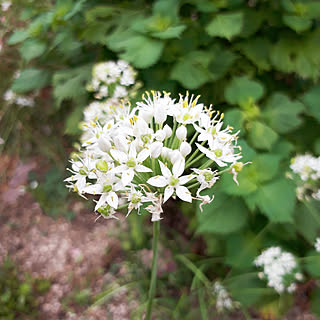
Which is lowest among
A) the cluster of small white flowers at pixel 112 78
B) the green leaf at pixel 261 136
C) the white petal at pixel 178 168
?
the green leaf at pixel 261 136

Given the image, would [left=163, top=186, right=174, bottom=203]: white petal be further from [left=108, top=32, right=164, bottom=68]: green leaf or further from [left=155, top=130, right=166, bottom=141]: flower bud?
[left=108, top=32, right=164, bottom=68]: green leaf

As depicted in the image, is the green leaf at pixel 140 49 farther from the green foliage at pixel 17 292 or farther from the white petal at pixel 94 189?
the green foliage at pixel 17 292

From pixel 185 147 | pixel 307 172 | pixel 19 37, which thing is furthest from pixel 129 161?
pixel 19 37

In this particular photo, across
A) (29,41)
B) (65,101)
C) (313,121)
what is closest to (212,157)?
(313,121)

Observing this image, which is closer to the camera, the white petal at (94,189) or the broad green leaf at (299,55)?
the white petal at (94,189)

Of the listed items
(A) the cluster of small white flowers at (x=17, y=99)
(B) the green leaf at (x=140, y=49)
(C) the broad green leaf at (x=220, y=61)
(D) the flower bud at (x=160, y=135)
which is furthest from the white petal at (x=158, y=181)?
(A) the cluster of small white flowers at (x=17, y=99)

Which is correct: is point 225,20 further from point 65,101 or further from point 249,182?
point 65,101

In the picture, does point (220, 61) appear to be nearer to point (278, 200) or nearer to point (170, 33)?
point (170, 33)
